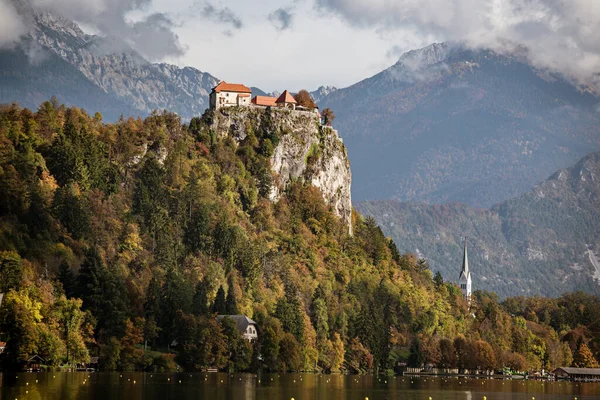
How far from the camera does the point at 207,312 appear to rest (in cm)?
18250

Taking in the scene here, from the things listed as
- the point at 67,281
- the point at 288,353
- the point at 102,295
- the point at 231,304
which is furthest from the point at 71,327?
the point at 288,353

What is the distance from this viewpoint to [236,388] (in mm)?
132875

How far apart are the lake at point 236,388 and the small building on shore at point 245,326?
11402mm

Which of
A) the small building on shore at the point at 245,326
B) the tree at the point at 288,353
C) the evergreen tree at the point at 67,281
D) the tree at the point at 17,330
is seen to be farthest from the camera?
the tree at the point at 288,353

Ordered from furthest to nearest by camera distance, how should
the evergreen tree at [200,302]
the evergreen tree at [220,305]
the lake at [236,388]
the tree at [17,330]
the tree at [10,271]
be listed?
the evergreen tree at [220,305], the evergreen tree at [200,302], the tree at [10,271], the tree at [17,330], the lake at [236,388]

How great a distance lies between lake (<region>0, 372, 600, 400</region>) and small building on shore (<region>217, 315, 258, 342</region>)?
11402mm

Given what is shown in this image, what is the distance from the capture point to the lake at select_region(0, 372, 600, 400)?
112750 mm

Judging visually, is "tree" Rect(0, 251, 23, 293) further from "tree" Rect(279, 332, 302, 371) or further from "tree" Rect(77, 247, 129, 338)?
"tree" Rect(279, 332, 302, 371)

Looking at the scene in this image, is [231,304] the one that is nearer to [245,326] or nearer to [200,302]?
[245,326]

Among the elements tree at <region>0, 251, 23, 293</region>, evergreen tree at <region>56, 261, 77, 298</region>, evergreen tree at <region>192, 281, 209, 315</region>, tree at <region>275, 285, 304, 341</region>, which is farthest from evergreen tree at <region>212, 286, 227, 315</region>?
tree at <region>0, 251, 23, 293</region>

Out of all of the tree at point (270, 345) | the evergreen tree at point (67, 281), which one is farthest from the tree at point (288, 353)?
the evergreen tree at point (67, 281)

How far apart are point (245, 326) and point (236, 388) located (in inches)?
2142

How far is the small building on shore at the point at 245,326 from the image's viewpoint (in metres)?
185

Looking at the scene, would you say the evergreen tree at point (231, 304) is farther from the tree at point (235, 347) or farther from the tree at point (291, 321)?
the tree at point (235, 347)
